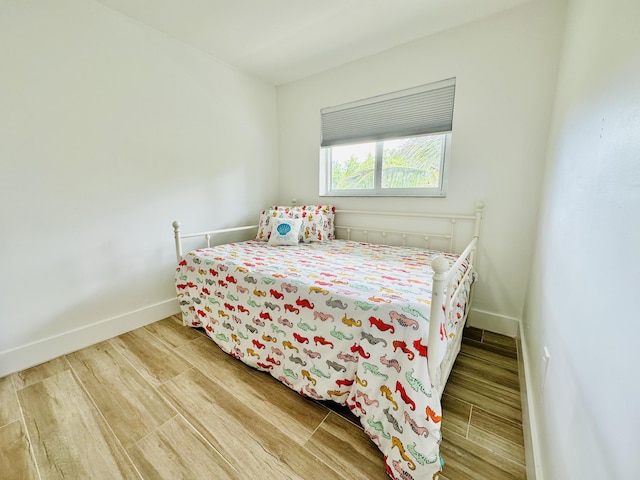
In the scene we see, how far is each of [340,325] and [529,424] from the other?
0.86 metres

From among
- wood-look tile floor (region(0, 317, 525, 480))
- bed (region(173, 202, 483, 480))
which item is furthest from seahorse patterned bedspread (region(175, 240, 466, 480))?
wood-look tile floor (region(0, 317, 525, 480))

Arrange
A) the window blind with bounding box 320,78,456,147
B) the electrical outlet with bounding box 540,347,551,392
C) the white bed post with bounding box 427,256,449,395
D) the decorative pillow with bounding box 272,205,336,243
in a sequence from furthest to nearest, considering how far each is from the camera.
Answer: the decorative pillow with bounding box 272,205,336,243
the window blind with bounding box 320,78,456,147
the electrical outlet with bounding box 540,347,551,392
the white bed post with bounding box 427,256,449,395

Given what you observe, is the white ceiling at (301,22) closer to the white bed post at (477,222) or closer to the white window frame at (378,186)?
the white window frame at (378,186)

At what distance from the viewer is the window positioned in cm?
205

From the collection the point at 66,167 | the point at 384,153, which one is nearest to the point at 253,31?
the point at 384,153

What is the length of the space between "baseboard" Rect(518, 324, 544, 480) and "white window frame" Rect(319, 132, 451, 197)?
1250mm

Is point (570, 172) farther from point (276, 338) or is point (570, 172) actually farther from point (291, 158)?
point (291, 158)

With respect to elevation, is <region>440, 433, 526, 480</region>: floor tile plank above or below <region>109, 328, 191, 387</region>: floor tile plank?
above

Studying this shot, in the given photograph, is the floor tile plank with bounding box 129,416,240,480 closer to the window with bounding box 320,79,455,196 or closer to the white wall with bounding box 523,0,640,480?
the white wall with bounding box 523,0,640,480

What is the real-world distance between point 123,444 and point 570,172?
7.04ft

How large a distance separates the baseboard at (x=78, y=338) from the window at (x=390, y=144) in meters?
1.91

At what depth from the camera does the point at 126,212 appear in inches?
76.4

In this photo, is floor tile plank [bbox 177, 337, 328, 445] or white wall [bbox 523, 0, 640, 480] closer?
white wall [bbox 523, 0, 640, 480]

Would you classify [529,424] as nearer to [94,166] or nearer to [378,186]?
[378,186]
